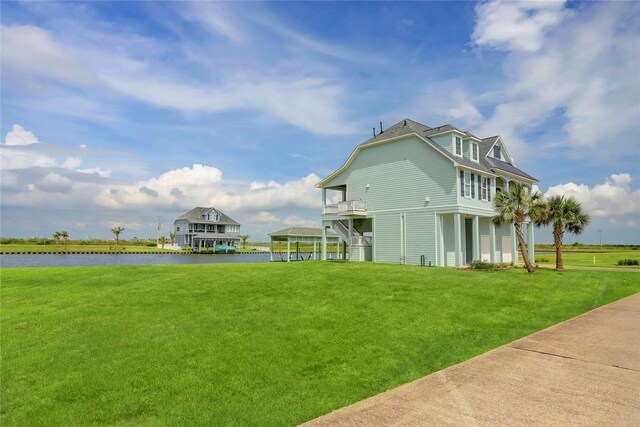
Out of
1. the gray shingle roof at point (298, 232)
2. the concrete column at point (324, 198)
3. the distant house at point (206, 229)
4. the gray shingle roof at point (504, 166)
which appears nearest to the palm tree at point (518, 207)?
the gray shingle roof at point (504, 166)

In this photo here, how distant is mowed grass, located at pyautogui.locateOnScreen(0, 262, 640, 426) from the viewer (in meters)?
5.35

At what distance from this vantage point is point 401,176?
28.1 m

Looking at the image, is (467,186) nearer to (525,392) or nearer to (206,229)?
(525,392)

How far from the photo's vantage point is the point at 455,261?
2509 centimetres

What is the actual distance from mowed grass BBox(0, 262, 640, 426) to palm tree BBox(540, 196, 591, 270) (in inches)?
430

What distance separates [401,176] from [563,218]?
10951 mm

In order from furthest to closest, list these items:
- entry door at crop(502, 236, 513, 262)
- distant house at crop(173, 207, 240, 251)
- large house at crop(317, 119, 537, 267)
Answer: distant house at crop(173, 207, 240, 251), entry door at crop(502, 236, 513, 262), large house at crop(317, 119, 537, 267)

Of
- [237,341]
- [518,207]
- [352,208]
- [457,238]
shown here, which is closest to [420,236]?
[457,238]

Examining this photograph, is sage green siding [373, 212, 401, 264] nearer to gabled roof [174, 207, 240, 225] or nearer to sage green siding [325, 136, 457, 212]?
sage green siding [325, 136, 457, 212]

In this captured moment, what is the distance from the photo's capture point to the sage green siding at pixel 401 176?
2562cm

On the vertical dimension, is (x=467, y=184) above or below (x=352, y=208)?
above

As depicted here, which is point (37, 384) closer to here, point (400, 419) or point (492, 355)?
point (400, 419)

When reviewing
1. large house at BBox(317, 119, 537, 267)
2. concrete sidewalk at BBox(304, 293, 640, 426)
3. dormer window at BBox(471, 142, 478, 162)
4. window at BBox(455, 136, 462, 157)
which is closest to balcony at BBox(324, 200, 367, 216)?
large house at BBox(317, 119, 537, 267)

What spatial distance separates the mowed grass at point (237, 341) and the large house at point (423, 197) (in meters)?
10.7
